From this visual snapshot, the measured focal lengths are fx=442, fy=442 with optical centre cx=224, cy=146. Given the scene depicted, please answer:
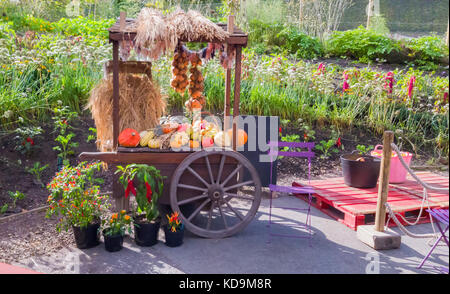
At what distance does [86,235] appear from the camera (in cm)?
361

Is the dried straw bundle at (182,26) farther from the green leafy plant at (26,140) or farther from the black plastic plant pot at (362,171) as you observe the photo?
the green leafy plant at (26,140)

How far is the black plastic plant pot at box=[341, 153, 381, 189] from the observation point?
4.94 metres

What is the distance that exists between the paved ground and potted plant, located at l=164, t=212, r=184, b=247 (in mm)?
57

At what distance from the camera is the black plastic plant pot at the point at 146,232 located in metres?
3.69

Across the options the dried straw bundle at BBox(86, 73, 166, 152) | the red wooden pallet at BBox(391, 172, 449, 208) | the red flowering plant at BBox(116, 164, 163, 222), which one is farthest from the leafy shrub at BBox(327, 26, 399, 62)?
the red flowering plant at BBox(116, 164, 163, 222)

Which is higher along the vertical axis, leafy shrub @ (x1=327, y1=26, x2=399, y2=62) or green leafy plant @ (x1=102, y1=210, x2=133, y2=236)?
leafy shrub @ (x1=327, y1=26, x2=399, y2=62)

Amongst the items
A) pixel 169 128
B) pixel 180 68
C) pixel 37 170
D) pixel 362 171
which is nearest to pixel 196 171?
pixel 169 128

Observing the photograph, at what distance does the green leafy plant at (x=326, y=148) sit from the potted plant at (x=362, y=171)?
1.45 m

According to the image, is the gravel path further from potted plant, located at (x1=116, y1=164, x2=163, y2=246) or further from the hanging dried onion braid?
the hanging dried onion braid

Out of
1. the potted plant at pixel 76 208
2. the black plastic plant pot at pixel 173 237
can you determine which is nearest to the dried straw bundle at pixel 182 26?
the potted plant at pixel 76 208

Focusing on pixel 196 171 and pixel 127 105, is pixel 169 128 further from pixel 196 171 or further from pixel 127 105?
pixel 127 105

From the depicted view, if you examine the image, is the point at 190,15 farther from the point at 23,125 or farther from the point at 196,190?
the point at 23,125
